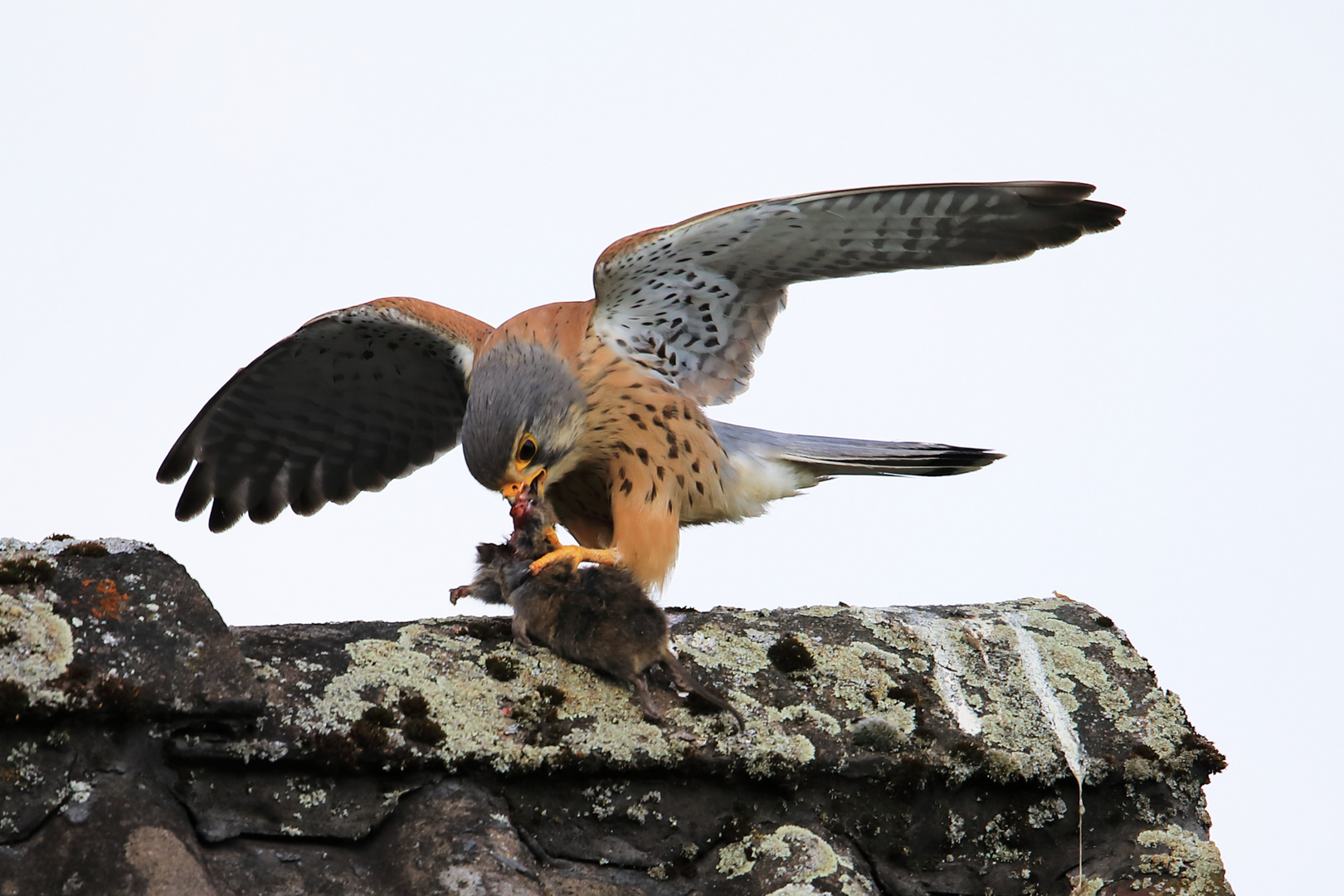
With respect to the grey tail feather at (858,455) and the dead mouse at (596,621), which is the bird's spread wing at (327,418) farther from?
the dead mouse at (596,621)

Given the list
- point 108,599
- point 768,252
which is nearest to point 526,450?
point 768,252

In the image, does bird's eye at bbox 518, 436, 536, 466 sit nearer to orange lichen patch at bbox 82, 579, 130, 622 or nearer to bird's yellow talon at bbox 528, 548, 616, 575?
bird's yellow talon at bbox 528, 548, 616, 575

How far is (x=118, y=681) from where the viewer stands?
81.8 inches

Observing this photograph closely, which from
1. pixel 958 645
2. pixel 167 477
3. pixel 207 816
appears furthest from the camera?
pixel 167 477

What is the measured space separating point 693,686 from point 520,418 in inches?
51.6

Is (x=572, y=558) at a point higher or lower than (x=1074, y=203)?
lower

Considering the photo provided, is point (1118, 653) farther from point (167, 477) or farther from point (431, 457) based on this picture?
point (167, 477)

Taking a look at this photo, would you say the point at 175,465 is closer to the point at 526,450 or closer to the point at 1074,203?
the point at 526,450

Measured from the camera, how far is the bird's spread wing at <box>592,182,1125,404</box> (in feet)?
12.3

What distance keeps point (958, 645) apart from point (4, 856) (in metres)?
2.04

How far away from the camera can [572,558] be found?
323cm

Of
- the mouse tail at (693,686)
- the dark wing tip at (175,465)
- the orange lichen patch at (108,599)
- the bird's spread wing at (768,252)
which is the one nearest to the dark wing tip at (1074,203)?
the bird's spread wing at (768,252)

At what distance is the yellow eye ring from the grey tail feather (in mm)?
1045

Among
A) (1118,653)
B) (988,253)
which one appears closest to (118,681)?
(1118,653)
